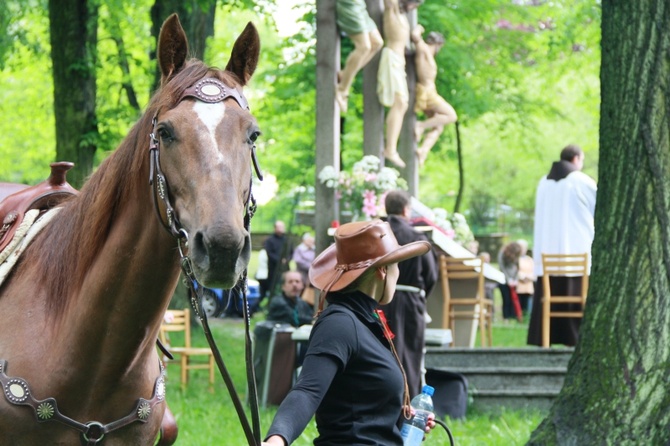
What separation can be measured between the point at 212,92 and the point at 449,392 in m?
7.84

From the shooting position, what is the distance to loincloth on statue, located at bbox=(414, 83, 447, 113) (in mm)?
15820

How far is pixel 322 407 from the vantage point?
442cm

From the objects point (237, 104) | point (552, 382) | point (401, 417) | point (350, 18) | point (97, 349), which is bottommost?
point (552, 382)

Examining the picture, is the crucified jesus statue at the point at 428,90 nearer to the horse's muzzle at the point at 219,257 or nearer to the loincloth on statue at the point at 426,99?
the loincloth on statue at the point at 426,99

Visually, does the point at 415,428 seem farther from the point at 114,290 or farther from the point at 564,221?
the point at 564,221

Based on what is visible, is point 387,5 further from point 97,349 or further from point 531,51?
point 531,51

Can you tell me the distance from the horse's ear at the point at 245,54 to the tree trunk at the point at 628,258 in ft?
12.3

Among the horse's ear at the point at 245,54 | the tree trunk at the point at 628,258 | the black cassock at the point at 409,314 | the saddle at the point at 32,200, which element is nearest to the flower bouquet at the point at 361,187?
the black cassock at the point at 409,314

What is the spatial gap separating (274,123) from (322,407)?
23916mm

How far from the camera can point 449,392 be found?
11.4 metres

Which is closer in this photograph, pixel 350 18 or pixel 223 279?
pixel 223 279

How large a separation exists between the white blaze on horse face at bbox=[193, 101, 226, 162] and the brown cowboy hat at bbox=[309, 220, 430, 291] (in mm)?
919

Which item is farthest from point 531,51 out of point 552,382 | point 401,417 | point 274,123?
point 401,417

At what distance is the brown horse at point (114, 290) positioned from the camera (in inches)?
159
